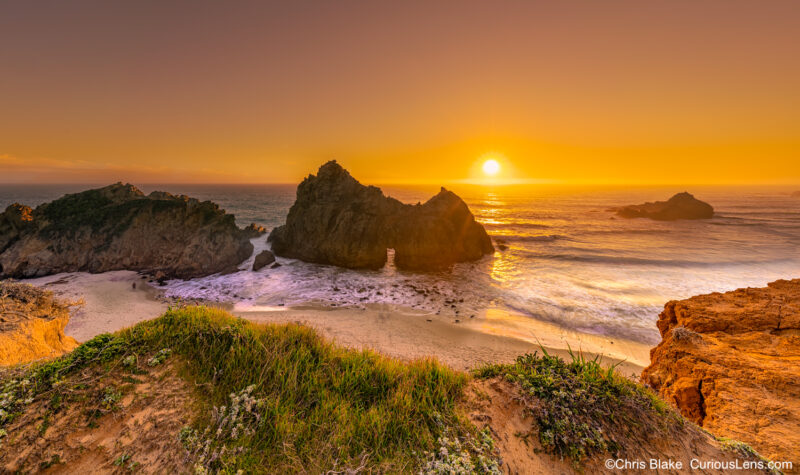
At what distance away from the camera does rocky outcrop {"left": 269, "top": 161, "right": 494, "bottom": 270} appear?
20734 millimetres

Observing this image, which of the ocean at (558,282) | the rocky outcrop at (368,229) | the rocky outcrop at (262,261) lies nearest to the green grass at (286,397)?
the ocean at (558,282)

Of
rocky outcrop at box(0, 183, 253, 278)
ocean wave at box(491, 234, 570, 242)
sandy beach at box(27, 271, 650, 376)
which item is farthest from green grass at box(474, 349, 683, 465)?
ocean wave at box(491, 234, 570, 242)

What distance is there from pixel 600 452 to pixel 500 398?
127 cm

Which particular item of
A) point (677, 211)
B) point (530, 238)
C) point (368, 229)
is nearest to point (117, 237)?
point (368, 229)

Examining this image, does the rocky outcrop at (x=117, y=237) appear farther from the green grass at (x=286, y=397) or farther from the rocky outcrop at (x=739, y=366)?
the rocky outcrop at (x=739, y=366)

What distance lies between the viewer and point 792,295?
6801 mm

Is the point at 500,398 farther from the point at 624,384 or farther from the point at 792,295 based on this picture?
the point at 792,295

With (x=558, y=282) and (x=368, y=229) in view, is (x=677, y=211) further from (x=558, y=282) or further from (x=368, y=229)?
(x=368, y=229)

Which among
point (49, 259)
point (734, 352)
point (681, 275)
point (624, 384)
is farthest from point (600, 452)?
point (49, 259)

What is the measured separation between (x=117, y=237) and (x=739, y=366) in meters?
30.8

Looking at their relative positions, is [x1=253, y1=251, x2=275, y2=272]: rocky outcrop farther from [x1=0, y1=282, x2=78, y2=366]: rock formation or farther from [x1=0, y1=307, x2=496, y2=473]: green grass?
[x1=0, y1=307, x2=496, y2=473]: green grass

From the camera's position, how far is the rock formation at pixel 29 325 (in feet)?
17.8

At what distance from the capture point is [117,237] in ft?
62.0

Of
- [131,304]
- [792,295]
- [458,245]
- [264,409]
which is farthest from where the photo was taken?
[458,245]
